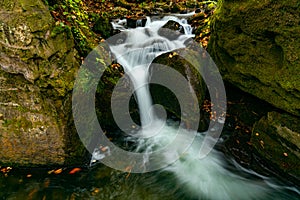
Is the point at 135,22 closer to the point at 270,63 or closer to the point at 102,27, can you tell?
the point at 102,27

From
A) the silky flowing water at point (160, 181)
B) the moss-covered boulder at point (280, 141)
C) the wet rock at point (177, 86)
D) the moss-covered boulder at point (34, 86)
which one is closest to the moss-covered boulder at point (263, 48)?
the moss-covered boulder at point (280, 141)

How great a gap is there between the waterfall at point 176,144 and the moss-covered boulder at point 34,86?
99 cm

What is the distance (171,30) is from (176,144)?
4.28 meters

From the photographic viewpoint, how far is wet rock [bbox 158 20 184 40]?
7.45 metres

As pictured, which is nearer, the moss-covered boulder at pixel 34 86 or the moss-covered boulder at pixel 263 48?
the moss-covered boulder at pixel 34 86

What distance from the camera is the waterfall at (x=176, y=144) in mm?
4004

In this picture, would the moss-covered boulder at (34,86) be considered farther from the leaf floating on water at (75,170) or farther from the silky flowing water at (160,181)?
the silky flowing water at (160,181)

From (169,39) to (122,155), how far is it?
168 inches

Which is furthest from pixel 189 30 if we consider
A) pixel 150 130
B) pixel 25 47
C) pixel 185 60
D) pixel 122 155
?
pixel 25 47

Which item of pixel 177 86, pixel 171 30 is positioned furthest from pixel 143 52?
pixel 177 86

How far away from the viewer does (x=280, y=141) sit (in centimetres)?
388

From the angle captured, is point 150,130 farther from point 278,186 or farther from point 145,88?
point 278,186

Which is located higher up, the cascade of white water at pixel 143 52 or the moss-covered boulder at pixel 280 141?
the cascade of white water at pixel 143 52

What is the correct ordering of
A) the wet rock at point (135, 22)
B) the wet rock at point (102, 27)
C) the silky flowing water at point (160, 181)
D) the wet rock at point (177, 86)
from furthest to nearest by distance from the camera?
the wet rock at point (135, 22) → the wet rock at point (102, 27) → the wet rock at point (177, 86) → the silky flowing water at point (160, 181)
